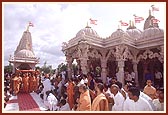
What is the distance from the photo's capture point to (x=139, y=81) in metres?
8.63

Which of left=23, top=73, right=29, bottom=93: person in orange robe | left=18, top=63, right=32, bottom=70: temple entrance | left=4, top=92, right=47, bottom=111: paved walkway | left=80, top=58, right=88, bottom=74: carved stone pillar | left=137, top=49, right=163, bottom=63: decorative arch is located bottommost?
left=4, top=92, right=47, bottom=111: paved walkway

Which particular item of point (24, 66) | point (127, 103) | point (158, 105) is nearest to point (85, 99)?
point (127, 103)

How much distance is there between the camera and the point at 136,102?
367 cm

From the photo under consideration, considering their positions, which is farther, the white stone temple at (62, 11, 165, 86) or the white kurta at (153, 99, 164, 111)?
the white stone temple at (62, 11, 165, 86)

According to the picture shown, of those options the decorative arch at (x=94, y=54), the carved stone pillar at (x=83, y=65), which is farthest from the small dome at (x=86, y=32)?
the carved stone pillar at (x=83, y=65)

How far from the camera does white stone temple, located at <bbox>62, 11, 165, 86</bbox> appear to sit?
7875 mm

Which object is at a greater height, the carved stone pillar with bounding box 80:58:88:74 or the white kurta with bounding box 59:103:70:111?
the carved stone pillar with bounding box 80:58:88:74

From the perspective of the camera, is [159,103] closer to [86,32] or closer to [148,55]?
[148,55]

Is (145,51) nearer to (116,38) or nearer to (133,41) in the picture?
(133,41)

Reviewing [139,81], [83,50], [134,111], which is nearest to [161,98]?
[134,111]

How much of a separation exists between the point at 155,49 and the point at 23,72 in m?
4.42

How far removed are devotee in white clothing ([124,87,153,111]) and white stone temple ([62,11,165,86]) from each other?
395 cm

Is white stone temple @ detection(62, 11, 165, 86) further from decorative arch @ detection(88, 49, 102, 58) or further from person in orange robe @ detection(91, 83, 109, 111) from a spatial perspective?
person in orange robe @ detection(91, 83, 109, 111)

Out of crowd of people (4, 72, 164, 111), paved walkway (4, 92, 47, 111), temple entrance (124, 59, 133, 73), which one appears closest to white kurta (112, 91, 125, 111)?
crowd of people (4, 72, 164, 111)
